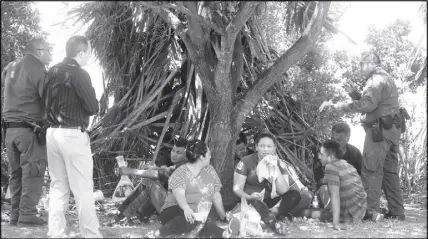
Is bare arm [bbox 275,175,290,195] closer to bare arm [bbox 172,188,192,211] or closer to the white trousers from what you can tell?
bare arm [bbox 172,188,192,211]

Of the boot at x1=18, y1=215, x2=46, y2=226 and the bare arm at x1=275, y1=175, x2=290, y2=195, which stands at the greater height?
the bare arm at x1=275, y1=175, x2=290, y2=195

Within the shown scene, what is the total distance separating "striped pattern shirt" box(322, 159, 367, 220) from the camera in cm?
491

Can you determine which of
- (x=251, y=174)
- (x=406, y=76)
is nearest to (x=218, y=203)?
(x=251, y=174)

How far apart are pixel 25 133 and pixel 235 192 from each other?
1.97 metres

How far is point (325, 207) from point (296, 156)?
165 cm

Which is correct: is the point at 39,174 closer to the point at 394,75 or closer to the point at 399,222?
the point at 399,222

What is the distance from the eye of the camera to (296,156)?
675 centimetres

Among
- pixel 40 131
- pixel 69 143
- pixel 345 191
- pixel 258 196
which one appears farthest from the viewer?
pixel 345 191

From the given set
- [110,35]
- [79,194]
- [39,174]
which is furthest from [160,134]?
[79,194]

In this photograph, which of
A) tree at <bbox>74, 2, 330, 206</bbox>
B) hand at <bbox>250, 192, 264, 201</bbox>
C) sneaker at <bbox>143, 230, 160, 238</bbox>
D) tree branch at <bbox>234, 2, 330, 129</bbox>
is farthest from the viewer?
tree branch at <bbox>234, 2, 330, 129</bbox>

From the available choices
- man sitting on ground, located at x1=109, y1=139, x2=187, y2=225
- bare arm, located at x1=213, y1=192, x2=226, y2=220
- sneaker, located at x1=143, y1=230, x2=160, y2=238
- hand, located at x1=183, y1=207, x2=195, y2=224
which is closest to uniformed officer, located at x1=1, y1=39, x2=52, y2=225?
man sitting on ground, located at x1=109, y1=139, x2=187, y2=225

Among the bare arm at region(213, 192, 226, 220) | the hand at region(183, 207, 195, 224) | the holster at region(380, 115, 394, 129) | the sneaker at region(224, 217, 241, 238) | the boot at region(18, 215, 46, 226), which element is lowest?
the boot at region(18, 215, 46, 226)

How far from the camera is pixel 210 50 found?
17.5 ft

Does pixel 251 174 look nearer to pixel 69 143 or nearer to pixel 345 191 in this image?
pixel 345 191
